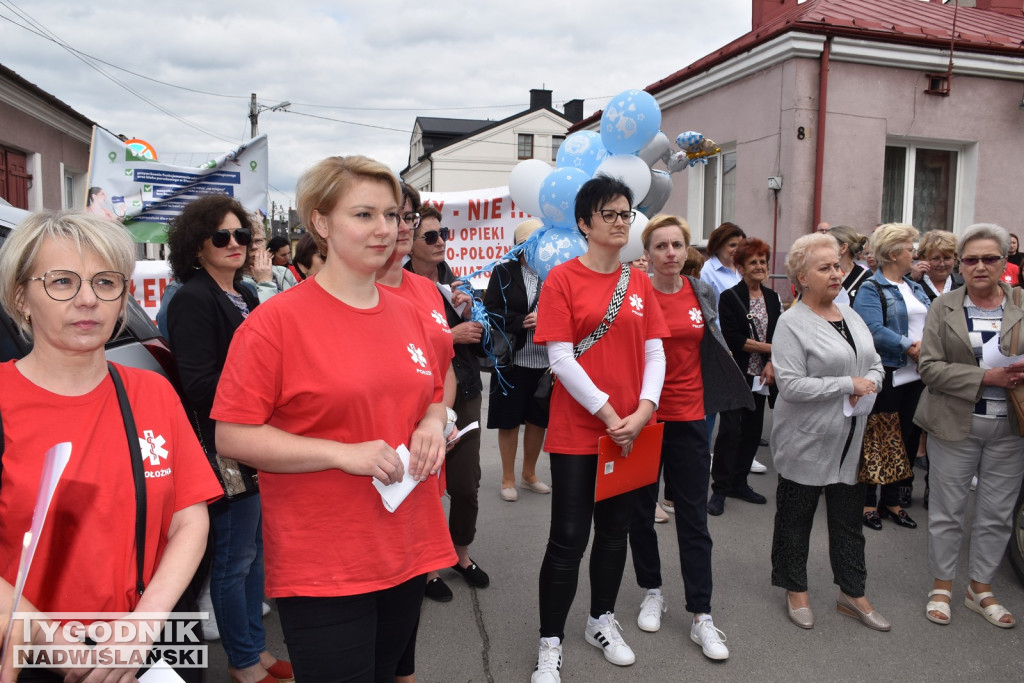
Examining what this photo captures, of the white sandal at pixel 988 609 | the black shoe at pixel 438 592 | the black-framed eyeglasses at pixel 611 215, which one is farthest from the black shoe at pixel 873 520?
the black-framed eyeglasses at pixel 611 215

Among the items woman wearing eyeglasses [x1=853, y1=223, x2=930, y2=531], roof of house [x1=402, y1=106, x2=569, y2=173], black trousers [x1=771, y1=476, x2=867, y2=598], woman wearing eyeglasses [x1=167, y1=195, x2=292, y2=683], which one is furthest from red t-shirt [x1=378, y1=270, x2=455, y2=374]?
roof of house [x1=402, y1=106, x2=569, y2=173]

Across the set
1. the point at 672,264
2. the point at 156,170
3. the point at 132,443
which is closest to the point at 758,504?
the point at 672,264

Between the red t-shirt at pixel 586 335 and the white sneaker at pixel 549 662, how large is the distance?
2.84 ft

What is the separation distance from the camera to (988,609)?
3631 mm

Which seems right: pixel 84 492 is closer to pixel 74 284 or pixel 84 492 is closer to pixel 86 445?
pixel 86 445

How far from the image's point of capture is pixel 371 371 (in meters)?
1.86

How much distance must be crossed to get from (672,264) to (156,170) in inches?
156

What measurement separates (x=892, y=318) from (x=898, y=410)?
2.14ft

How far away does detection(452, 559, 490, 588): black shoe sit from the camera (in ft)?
13.1

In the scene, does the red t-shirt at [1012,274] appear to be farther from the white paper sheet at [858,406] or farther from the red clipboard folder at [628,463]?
the red clipboard folder at [628,463]

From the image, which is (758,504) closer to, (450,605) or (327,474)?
(450,605)

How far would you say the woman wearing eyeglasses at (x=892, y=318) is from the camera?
4781 mm

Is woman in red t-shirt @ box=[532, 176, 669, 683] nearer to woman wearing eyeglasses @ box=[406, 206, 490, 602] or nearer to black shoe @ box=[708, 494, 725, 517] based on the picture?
woman wearing eyeglasses @ box=[406, 206, 490, 602]

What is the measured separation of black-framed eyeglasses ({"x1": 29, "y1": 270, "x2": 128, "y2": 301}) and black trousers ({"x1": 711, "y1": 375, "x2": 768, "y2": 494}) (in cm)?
414
